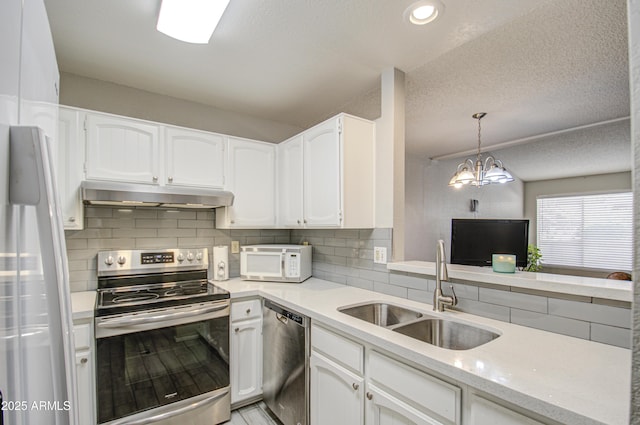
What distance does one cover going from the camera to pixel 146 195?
2002 millimetres

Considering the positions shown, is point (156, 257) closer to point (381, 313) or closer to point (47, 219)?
point (381, 313)

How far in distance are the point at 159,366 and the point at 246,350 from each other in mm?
554

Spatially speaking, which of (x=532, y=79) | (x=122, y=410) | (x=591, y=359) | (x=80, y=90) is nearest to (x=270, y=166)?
(x=80, y=90)

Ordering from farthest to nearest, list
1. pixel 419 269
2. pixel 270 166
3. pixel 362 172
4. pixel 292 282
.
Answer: pixel 270 166
pixel 292 282
pixel 362 172
pixel 419 269

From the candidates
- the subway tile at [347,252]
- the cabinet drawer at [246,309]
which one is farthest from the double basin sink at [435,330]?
the cabinet drawer at [246,309]

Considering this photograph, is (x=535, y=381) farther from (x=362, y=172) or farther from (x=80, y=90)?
(x=80, y=90)

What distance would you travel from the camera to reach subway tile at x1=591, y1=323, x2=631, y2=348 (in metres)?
1.19

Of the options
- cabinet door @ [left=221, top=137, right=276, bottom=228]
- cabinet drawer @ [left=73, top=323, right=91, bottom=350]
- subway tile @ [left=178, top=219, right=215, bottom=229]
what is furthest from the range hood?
cabinet drawer @ [left=73, top=323, right=91, bottom=350]

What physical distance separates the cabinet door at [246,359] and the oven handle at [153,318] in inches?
8.8

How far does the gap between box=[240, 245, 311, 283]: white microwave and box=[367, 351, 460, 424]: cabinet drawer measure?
1.22m

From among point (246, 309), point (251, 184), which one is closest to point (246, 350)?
point (246, 309)

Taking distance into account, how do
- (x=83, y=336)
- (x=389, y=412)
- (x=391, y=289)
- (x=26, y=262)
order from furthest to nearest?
(x=391, y=289)
(x=83, y=336)
(x=389, y=412)
(x=26, y=262)

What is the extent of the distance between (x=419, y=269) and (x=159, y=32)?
2.03m

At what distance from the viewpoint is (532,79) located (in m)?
2.41
